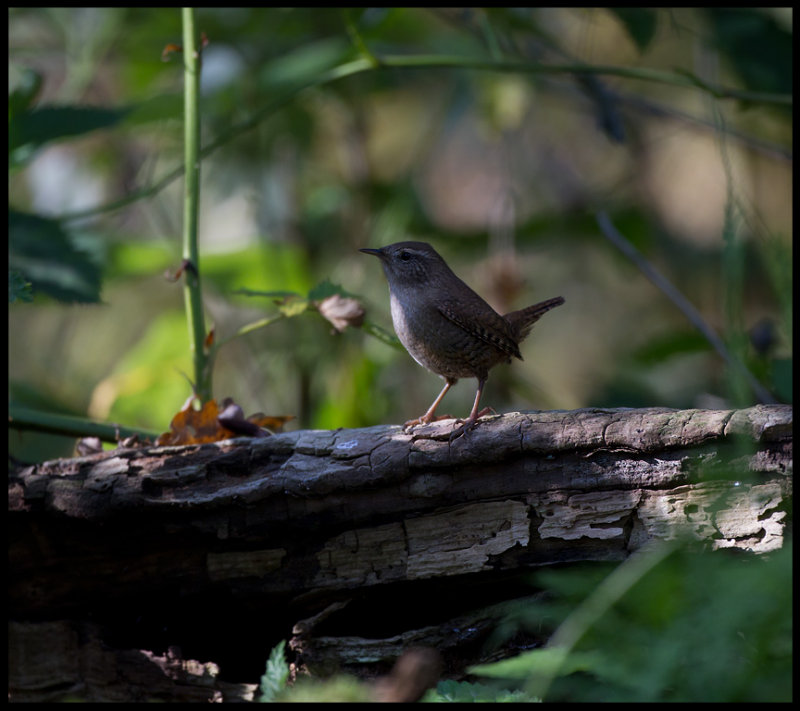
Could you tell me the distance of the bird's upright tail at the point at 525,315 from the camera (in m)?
3.42

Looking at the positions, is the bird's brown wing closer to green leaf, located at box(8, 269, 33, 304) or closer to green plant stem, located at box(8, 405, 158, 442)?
green plant stem, located at box(8, 405, 158, 442)

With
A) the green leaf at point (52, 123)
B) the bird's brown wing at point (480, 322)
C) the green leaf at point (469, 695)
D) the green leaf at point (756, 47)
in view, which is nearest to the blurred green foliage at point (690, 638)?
the green leaf at point (469, 695)

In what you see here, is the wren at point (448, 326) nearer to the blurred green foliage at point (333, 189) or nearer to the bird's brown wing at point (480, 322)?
the bird's brown wing at point (480, 322)

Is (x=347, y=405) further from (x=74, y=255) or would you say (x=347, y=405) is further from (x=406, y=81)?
(x=406, y=81)

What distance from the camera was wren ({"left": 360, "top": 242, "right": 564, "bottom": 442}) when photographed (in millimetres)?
3154

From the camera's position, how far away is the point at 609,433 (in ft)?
6.56

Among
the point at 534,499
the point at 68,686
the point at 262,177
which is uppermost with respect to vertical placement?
the point at 262,177

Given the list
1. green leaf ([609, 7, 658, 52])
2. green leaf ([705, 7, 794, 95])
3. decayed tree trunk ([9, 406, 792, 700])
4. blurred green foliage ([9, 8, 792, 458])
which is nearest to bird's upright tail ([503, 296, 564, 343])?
blurred green foliage ([9, 8, 792, 458])

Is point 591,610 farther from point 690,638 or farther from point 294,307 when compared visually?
point 294,307

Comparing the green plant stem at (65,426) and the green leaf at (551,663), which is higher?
the green plant stem at (65,426)

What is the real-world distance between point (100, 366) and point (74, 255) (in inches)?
122

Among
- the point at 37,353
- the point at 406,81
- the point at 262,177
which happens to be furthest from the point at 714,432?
the point at 37,353

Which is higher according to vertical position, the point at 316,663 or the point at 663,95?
the point at 663,95

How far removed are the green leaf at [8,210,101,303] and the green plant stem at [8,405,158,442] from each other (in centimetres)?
51
